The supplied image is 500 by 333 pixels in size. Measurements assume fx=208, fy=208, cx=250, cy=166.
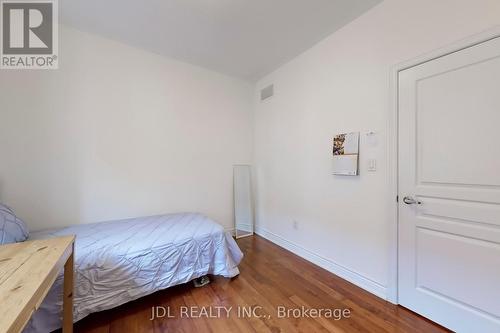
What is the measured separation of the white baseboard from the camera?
1.95 meters

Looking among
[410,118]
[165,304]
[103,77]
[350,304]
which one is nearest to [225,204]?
[165,304]

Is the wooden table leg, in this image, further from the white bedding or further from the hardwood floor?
the hardwood floor

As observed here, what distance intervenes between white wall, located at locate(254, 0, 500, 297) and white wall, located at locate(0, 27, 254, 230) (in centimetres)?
100

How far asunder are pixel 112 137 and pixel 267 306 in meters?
2.55

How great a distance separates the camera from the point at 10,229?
156 centimetres

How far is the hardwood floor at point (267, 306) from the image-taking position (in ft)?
5.12

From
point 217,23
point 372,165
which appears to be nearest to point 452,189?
point 372,165

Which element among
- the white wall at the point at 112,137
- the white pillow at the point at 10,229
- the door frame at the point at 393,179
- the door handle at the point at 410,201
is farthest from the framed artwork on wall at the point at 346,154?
the white pillow at the point at 10,229

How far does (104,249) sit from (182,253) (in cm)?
63

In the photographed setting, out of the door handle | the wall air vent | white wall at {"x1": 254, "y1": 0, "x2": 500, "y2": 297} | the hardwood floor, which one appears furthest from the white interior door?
the wall air vent

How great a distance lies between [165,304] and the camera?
1.84 m

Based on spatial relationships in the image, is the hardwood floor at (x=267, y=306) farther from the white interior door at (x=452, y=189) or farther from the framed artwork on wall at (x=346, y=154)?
the framed artwork on wall at (x=346, y=154)

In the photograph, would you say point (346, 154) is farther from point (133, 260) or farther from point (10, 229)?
point (10, 229)

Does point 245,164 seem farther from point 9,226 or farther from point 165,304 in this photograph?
point 9,226
